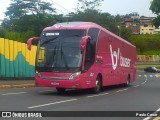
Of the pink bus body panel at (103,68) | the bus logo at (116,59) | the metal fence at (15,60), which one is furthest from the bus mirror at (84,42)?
the metal fence at (15,60)

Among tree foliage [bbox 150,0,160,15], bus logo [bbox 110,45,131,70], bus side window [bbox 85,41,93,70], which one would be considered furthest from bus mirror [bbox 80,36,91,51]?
tree foliage [bbox 150,0,160,15]

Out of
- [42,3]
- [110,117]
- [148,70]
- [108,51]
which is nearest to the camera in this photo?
[110,117]

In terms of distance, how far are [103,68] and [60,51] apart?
4128 millimetres

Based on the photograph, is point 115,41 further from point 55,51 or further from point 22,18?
point 22,18

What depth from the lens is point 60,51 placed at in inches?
768

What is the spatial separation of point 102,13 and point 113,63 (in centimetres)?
6211

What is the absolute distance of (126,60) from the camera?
3083 cm

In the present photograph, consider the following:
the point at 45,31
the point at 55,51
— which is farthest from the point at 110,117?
the point at 45,31

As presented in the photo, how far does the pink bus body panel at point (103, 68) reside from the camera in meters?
19.3

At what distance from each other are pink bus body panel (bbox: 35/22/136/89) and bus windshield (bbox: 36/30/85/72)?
34 centimetres

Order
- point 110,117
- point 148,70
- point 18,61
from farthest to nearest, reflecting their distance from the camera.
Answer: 1. point 148,70
2. point 18,61
3. point 110,117

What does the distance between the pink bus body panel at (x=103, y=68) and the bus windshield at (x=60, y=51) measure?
0.34 metres

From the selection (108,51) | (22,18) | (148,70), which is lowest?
(148,70)

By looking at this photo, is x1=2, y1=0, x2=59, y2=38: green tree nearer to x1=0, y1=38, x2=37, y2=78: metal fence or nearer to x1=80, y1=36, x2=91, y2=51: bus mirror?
x1=0, y1=38, x2=37, y2=78: metal fence
